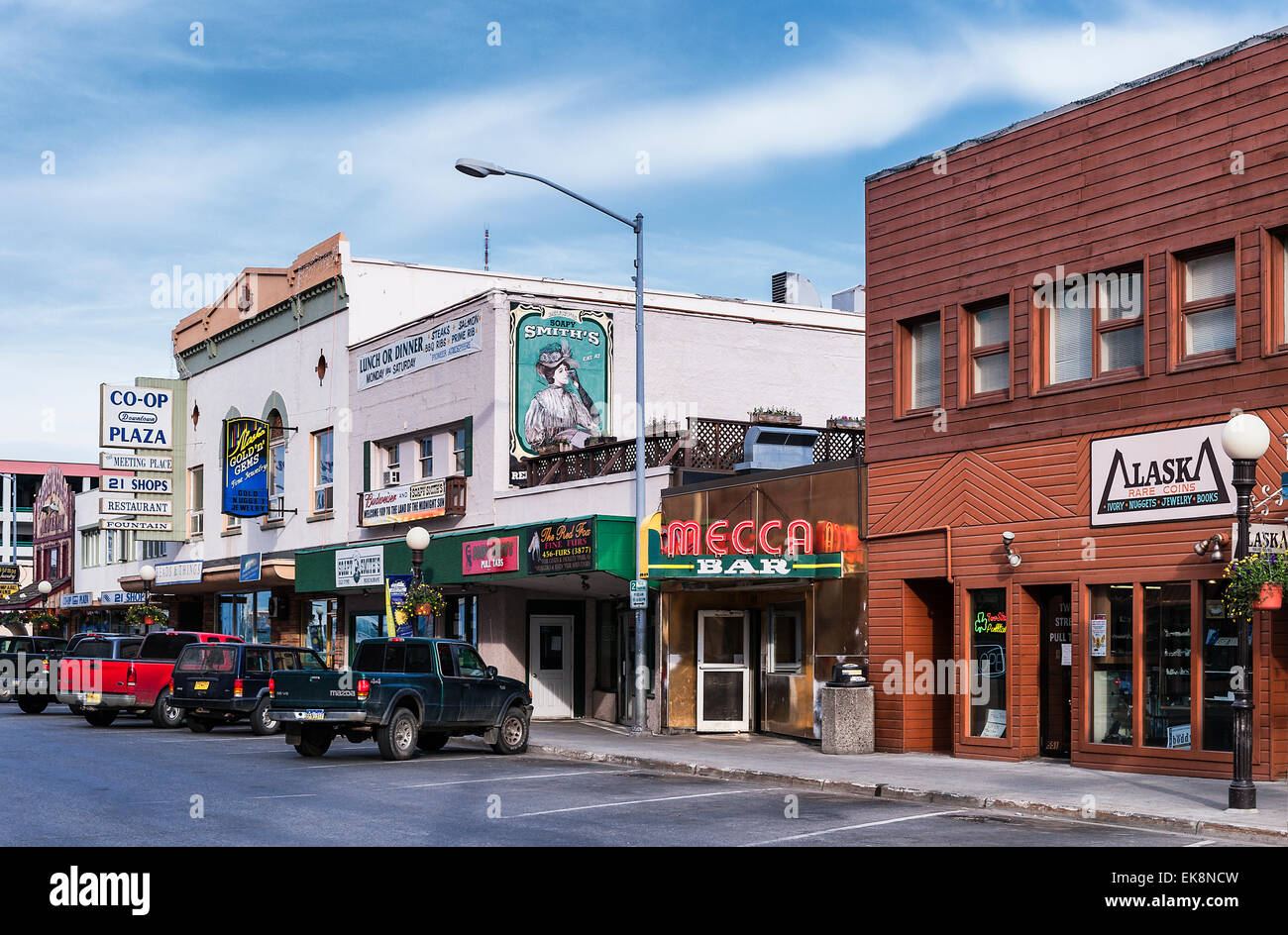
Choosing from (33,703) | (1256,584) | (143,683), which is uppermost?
(1256,584)

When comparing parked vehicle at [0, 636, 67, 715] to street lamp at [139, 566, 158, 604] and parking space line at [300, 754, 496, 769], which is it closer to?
street lamp at [139, 566, 158, 604]

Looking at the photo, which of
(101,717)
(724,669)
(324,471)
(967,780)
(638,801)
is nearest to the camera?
(638,801)

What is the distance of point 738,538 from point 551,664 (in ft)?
29.3

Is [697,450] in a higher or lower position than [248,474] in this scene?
lower

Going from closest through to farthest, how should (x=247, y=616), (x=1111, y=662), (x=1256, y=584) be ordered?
(x=1256, y=584) → (x=1111, y=662) → (x=247, y=616)

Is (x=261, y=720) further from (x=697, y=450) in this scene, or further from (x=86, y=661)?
(x=697, y=450)

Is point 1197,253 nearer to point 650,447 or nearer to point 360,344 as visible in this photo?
point 650,447

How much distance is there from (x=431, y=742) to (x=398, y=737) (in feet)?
7.56

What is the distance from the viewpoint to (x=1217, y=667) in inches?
703

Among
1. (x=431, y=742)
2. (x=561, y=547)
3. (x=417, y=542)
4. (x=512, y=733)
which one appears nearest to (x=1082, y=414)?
(x=512, y=733)

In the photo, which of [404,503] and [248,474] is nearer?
[404,503]

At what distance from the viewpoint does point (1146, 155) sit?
62.2ft

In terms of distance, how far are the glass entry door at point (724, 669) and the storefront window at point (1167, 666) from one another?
9.37 m

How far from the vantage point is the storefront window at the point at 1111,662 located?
1908 centimetres
